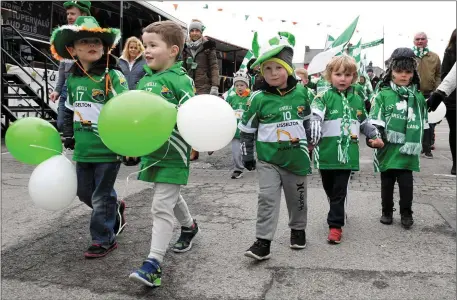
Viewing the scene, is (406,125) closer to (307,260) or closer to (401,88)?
(401,88)

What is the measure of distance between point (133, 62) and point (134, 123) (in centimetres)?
437

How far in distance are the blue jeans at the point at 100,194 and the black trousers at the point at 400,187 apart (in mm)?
2547

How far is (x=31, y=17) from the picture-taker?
11.9 m

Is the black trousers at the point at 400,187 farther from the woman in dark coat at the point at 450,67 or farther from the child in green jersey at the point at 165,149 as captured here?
the woman in dark coat at the point at 450,67

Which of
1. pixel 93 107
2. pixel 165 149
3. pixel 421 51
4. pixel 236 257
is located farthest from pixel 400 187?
pixel 421 51

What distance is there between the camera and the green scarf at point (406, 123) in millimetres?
4160

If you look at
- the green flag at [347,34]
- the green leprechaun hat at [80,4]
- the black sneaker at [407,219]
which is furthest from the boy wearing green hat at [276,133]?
the green leprechaun hat at [80,4]

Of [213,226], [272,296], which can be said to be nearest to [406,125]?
[213,226]

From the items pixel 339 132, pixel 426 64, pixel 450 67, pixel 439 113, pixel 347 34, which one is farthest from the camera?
pixel 426 64

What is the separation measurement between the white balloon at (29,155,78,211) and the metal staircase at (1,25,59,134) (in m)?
7.34

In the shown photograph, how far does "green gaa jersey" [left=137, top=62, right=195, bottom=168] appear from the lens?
10.0 feet

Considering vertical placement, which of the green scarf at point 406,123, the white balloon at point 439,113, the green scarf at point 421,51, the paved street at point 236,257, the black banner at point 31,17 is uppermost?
the black banner at point 31,17

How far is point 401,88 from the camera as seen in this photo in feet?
13.8

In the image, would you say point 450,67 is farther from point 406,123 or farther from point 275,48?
point 275,48
